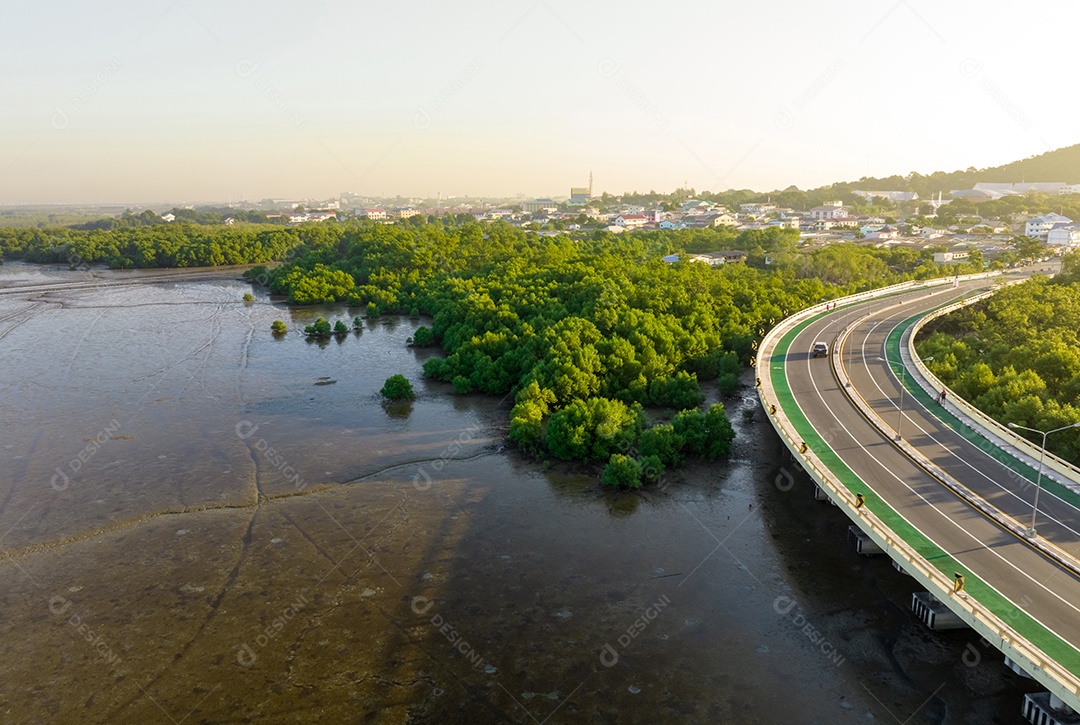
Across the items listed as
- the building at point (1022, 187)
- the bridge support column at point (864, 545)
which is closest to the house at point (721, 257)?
the bridge support column at point (864, 545)

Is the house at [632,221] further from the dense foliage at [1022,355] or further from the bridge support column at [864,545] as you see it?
the bridge support column at [864,545]

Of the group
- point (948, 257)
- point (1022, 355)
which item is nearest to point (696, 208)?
point (948, 257)

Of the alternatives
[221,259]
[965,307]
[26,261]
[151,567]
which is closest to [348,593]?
[151,567]

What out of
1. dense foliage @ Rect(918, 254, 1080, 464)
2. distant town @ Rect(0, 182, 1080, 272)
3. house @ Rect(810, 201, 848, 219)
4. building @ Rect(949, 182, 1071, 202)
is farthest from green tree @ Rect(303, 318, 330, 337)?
building @ Rect(949, 182, 1071, 202)

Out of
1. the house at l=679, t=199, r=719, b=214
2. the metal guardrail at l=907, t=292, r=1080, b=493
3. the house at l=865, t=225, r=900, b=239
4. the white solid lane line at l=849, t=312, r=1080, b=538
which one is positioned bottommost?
the white solid lane line at l=849, t=312, r=1080, b=538

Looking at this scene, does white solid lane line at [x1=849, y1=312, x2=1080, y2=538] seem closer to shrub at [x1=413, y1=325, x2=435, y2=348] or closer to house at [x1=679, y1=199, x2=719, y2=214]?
shrub at [x1=413, y1=325, x2=435, y2=348]

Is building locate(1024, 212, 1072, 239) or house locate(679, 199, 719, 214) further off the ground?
house locate(679, 199, 719, 214)
